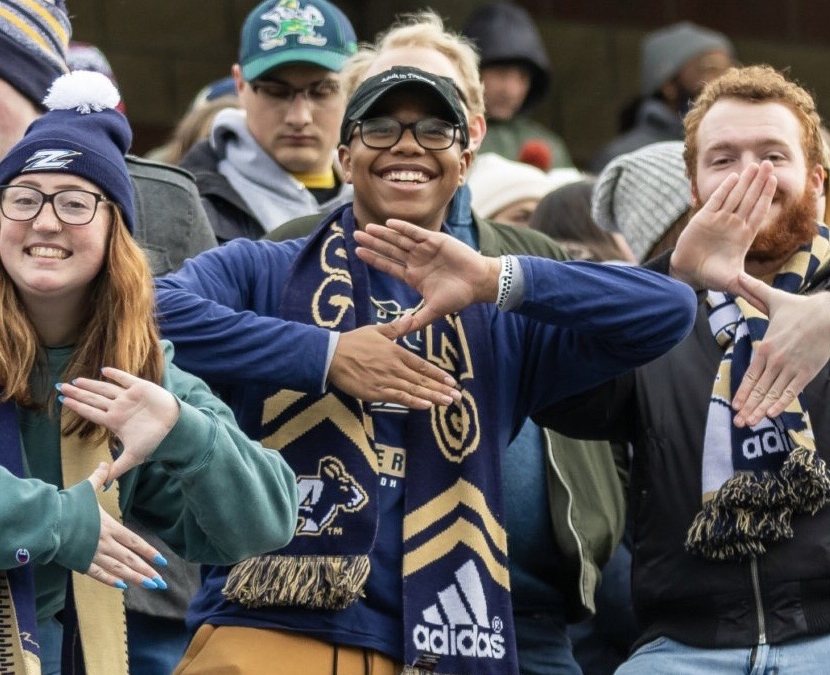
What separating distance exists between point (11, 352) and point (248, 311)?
0.62 m

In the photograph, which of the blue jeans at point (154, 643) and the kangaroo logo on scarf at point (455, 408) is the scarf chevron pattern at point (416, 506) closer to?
the kangaroo logo on scarf at point (455, 408)

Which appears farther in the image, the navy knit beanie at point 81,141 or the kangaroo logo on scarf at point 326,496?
the kangaroo logo on scarf at point 326,496

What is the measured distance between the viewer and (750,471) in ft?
15.2

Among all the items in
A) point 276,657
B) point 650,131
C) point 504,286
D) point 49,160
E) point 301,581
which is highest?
point 650,131

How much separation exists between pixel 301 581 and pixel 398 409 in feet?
1.53

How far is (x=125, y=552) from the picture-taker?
12.6 feet

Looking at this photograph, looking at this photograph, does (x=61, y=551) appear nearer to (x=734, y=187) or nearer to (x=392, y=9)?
(x=734, y=187)

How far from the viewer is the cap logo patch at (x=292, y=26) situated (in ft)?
19.8

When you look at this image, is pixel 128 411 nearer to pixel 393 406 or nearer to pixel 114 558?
pixel 114 558

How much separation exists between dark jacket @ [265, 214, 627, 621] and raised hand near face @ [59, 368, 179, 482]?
4.36 ft

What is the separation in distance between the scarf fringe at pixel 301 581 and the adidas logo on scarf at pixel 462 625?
6.5 inches

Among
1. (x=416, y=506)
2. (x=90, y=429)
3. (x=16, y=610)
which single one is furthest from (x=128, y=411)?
(x=416, y=506)

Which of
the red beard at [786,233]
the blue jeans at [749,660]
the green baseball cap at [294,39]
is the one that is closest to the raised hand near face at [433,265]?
the red beard at [786,233]

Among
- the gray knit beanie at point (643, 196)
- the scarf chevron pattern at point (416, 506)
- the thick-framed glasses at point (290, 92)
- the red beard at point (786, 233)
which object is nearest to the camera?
the scarf chevron pattern at point (416, 506)
